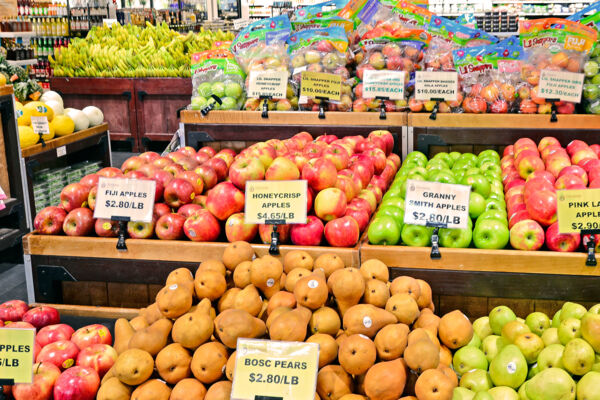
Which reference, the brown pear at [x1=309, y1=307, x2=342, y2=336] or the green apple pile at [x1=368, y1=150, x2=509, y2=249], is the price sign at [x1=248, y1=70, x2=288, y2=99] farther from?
the brown pear at [x1=309, y1=307, x2=342, y2=336]

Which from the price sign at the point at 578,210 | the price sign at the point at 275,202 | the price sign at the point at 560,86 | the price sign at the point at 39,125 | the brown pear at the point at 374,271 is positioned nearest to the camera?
the brown pear at the point at 374,271

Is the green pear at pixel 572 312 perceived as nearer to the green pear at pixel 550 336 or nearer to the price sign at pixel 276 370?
the green pear at pixel 550 336

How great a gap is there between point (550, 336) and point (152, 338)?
1.04 meters

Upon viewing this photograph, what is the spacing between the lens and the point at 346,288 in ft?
4.98

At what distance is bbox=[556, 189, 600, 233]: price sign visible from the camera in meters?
1.84

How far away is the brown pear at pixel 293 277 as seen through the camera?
165 centimetres

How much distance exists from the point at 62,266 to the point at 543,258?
64.0 inches

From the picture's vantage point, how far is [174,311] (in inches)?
61.5

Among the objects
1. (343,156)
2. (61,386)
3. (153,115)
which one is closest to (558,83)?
(343,156)

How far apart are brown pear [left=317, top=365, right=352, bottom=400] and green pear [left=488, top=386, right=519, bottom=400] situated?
0.37 m

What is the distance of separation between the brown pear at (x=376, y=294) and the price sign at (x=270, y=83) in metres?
2.02

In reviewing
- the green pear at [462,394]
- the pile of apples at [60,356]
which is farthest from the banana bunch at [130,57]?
the green pear at [462,394]

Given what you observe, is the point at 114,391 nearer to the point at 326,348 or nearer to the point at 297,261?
the point at 326,348

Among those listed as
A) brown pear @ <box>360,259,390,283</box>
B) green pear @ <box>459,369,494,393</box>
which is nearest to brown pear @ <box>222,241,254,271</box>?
brown pear @ <box>360,259,390,283</box>
